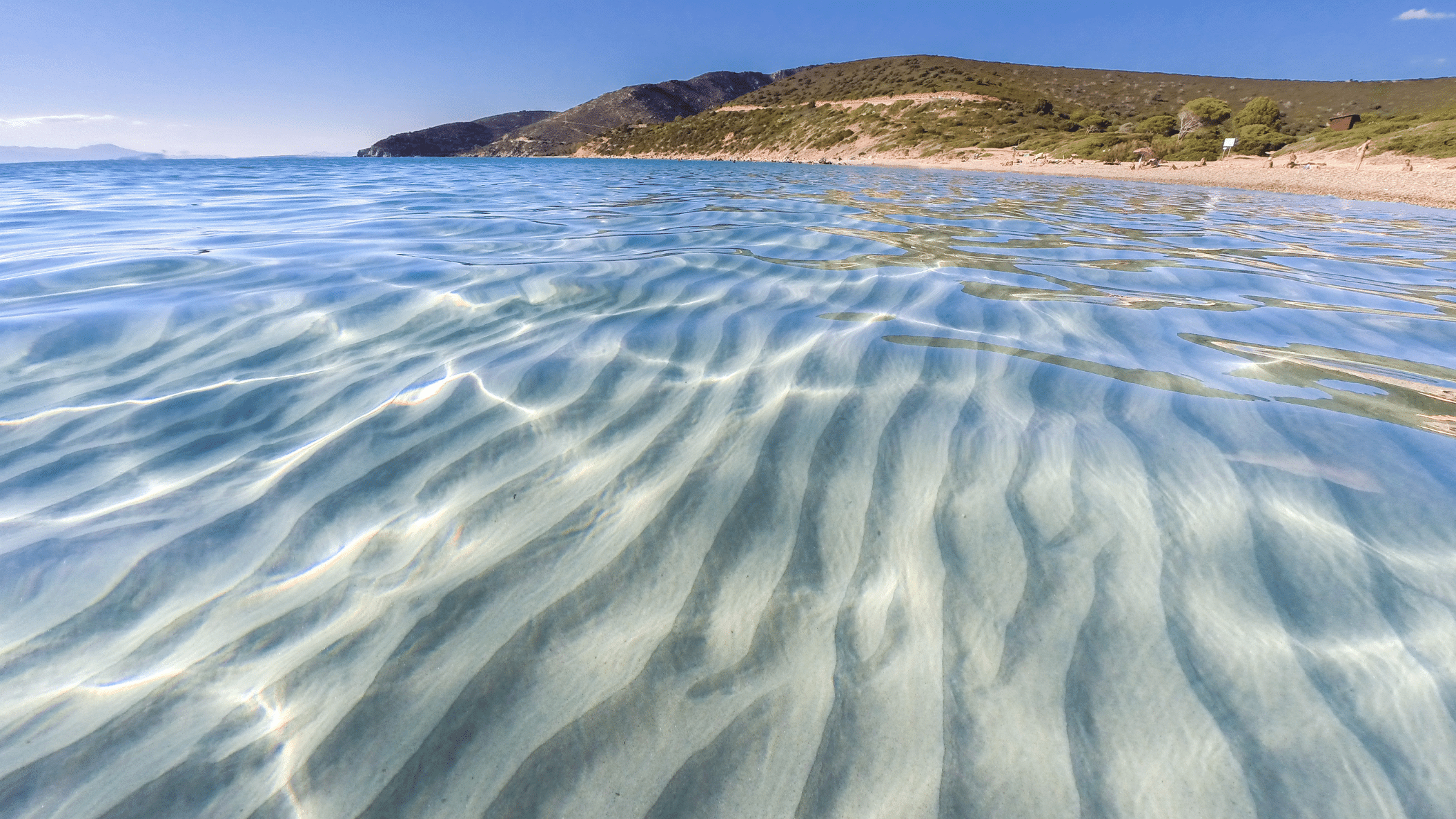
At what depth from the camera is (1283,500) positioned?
49.3 inches

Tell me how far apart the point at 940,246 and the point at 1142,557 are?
13.0 feet

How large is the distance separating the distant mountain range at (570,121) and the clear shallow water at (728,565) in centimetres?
8358

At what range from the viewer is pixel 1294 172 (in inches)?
602

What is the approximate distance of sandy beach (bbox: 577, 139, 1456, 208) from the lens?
11.5 meters

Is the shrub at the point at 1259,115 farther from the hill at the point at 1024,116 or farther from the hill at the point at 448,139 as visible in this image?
the hill at the point at 448,139

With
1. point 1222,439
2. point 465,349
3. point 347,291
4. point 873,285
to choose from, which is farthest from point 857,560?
point 347,291

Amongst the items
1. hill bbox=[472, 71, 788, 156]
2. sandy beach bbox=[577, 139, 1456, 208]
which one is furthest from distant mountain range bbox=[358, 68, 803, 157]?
sandy beach bbox=[577, 139, 1456, 208]

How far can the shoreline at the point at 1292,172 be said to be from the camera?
11.5 m

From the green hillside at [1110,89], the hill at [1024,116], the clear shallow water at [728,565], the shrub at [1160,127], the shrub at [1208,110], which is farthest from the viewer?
the green hillside at [1110,89]

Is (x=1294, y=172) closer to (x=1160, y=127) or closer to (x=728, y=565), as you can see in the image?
(x=1160, y=127)

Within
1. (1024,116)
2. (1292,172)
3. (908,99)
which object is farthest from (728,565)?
(908,99)

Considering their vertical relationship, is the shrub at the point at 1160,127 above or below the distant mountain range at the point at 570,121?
below

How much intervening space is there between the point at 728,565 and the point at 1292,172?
70.8 feet

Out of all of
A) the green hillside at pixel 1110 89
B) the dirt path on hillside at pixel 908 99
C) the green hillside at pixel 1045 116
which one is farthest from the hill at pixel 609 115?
the dirt path on hillside at pixel 908 99
